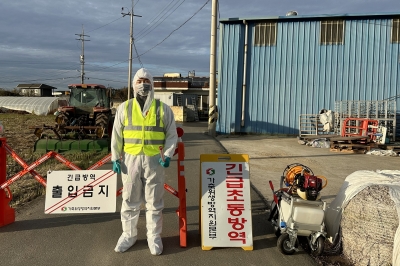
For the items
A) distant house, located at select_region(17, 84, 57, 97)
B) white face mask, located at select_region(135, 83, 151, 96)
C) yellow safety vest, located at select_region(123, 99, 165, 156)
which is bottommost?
yellow safety vest, located at select_region(123, 99, 165, 156)

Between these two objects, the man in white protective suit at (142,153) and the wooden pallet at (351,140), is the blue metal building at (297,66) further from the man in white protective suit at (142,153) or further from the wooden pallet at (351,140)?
the man in white protective suit at (142,153)

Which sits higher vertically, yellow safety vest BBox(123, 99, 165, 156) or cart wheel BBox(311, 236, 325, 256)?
yellow safety vest BBox(123, 99, 165, 156)

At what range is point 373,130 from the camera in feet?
51.2

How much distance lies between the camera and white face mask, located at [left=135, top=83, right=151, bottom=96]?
444 centimetres

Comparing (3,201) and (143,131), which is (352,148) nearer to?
(143,131)

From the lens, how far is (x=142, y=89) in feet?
14.6

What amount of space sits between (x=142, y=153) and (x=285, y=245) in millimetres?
2106

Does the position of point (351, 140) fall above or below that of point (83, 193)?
above

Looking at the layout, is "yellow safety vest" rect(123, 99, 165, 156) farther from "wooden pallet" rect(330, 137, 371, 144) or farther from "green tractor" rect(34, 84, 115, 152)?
"wooden pallet" rect(330, 137, 371, 144)

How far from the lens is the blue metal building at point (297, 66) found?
19.1m

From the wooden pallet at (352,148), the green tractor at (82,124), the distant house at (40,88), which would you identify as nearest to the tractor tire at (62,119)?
the green tractor at (82,124)

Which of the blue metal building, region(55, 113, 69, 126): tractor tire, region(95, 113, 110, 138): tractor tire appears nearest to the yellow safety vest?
region(95, 113, 110, 138): tractor tire

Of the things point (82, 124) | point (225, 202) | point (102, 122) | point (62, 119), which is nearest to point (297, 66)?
point (102, 122)

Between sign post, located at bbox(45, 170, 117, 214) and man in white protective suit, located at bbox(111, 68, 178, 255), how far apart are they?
0.44m
